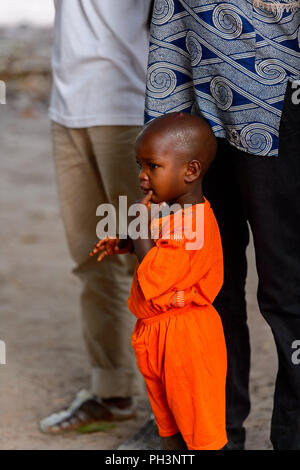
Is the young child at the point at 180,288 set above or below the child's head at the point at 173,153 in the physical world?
below

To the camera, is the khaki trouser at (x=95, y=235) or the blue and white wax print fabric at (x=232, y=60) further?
the khaki trouser at (x=95, y=235)

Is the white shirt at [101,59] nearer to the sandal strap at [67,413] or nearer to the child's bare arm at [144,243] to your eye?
the child's bare arm at [144,243]

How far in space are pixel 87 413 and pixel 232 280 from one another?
1.03 meters

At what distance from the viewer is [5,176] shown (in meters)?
7.03

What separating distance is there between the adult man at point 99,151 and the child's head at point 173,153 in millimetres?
622

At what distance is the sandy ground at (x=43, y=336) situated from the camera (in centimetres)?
306

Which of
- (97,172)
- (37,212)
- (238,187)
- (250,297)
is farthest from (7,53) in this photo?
(238,187)

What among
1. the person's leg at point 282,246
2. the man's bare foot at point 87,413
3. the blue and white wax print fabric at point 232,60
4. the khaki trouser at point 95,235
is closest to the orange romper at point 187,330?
the person's leg at point 282,246

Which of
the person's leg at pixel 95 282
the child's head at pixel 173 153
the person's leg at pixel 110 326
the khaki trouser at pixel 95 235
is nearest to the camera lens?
the child's head at pixel 173 153

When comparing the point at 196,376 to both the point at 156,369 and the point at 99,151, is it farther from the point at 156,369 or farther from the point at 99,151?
the point at 99,151

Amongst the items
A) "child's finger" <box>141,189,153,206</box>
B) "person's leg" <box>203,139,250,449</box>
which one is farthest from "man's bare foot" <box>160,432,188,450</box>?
"child's finger" <box>141,189,153,206</box>

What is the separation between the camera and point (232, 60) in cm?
212

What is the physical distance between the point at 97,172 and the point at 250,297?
179 cm

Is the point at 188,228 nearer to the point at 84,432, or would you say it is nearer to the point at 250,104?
the point at 250,104
